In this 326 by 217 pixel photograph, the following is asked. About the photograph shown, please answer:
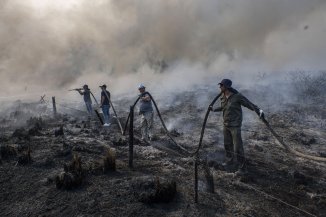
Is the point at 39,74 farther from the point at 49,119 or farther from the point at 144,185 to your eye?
the point at 144,185

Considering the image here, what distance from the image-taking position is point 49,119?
1602cm

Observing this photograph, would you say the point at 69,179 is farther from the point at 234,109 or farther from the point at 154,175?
the point at 234,109

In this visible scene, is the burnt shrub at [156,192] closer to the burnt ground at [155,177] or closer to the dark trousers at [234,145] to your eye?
the burnt ground at [155,177]

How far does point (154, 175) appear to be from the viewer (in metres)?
7.79

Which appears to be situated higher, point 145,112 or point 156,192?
point 145,112

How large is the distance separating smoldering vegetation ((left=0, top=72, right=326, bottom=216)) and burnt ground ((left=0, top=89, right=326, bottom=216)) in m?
0.02

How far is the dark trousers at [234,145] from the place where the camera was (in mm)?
8406

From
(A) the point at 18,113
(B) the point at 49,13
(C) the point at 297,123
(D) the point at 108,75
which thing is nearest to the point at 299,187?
(C) the point at 297,123

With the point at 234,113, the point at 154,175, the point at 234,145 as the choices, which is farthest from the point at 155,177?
the point at 234,113

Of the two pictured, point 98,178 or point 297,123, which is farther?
point 297,123

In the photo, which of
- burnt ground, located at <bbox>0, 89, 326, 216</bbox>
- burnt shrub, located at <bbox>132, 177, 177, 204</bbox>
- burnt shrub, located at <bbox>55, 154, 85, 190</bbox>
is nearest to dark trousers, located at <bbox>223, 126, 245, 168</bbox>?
burnt ground, located at <bbox>0, 89, 326, 216</bbox>

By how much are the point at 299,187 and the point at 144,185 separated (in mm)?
3086

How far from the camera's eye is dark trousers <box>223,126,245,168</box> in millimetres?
8406

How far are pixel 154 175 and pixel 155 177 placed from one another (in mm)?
650
